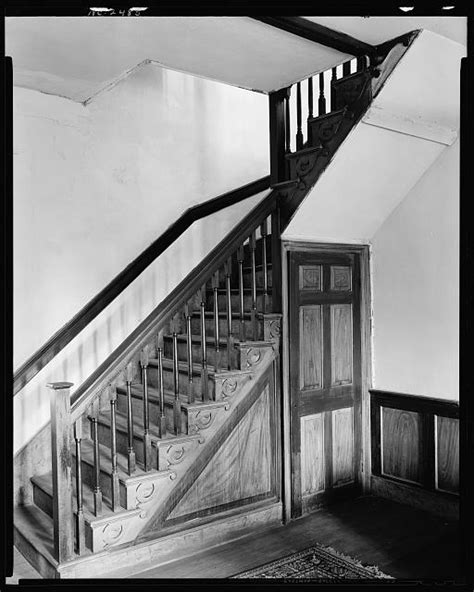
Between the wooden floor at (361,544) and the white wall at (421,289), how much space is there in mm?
872

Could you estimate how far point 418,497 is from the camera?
393 cm

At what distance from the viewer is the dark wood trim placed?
374 centimetres

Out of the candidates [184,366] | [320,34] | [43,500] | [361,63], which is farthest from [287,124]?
[43,500]

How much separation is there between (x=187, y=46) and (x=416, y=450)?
3.08m

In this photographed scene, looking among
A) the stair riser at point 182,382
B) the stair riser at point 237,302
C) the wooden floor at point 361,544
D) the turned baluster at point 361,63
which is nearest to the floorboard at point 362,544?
the wooden floor at point 361,544

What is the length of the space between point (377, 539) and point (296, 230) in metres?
2.07

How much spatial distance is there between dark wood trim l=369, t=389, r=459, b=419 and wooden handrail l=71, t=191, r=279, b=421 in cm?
163

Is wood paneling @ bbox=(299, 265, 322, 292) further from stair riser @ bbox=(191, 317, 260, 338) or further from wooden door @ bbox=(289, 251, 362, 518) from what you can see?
stair riser @ bbox=(191, 317, 260, 338)

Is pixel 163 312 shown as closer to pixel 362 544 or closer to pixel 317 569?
pixel 317 569

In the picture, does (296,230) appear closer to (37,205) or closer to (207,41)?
(207,41)

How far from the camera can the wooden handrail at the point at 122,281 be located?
148 inches

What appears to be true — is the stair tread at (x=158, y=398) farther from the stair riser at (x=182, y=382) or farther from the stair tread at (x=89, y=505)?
the stair tread at (x=89, y=505)

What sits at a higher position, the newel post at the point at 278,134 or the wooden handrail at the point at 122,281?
the newel post at the point at 278,134
